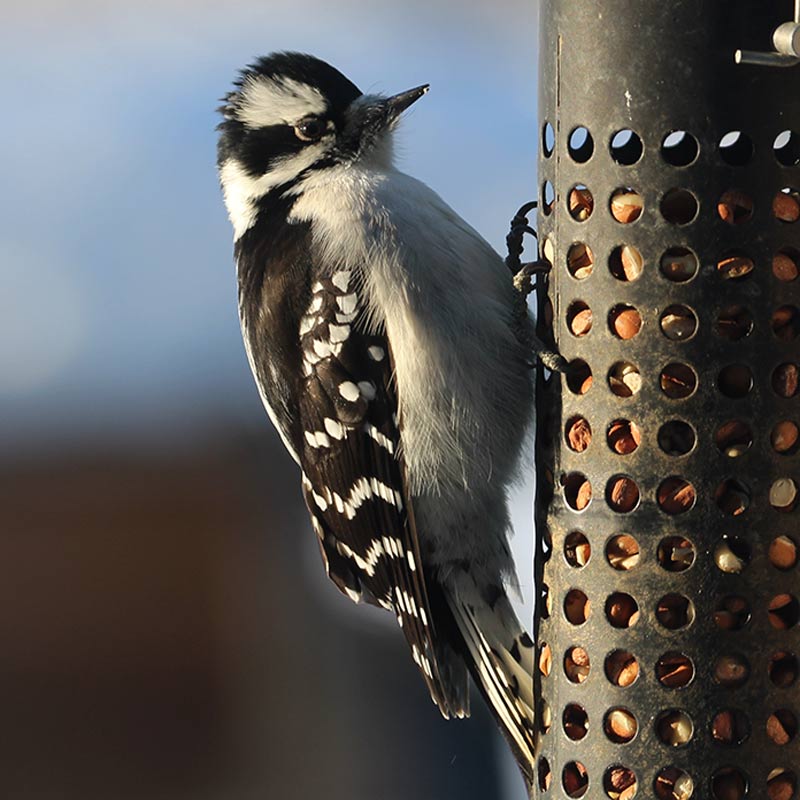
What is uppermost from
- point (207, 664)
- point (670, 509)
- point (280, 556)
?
point (670, 509)

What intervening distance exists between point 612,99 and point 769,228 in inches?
12.9

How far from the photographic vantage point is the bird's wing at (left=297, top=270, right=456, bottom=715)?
3078 mm

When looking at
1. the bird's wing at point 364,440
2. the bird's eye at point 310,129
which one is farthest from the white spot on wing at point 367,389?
the bird's eye at point 310,129

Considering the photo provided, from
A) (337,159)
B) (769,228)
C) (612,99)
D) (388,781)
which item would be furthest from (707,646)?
(388,781)

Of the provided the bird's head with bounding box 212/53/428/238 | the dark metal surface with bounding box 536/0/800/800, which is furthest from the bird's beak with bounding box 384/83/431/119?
the dark metal surface with bounding box 536/0/800/800

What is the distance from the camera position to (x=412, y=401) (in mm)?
3070

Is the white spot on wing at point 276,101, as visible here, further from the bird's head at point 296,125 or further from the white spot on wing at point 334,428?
the white spot on wing at point 334,428

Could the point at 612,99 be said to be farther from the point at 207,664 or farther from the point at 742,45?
the point at 207,664

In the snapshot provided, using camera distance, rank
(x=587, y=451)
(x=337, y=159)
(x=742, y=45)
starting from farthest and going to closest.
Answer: (x=337, y=159) < (x=587, y=451) < (x=742, y=45)

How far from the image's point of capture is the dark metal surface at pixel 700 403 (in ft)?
7.82

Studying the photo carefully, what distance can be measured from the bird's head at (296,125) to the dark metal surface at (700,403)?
3.25 ft

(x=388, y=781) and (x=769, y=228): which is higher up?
(x=769, y=228)

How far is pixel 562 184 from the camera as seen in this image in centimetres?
256

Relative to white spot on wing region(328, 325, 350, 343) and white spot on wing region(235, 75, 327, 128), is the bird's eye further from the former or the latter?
white spot on wing region(328, 325, 350, 343)
